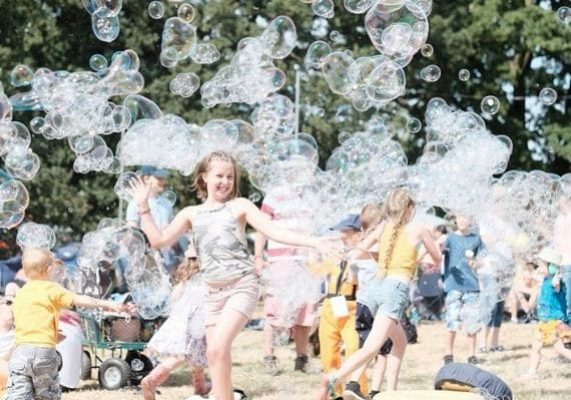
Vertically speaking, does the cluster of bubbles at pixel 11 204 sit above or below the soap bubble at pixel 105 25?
below

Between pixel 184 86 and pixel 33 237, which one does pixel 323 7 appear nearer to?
pixel 184 86

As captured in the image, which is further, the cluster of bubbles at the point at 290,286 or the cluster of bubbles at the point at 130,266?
the cluster of bubbles at the point at 290,286

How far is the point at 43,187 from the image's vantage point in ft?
83.8

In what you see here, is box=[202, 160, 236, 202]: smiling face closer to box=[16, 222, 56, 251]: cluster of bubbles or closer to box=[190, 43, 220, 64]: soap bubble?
box=[190, 43, 220, 64]: soap bubble

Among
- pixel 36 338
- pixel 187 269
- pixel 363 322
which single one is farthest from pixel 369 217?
pixel 36 338

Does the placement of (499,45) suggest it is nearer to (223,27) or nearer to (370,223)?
(223,27)

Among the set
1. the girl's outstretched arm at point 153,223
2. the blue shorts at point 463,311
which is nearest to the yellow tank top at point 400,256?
the girl's outstretched arm at point 153,223

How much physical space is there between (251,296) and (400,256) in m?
1.35

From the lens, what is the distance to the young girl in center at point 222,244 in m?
6.34

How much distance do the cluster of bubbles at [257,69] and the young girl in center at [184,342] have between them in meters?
2.63

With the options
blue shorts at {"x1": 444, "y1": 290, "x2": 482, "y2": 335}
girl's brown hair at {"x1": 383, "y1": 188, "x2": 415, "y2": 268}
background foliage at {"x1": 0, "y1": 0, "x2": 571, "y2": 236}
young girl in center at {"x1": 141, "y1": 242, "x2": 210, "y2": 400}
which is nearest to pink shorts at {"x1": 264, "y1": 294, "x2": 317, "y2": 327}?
blue shorts at {"x1": 444, "y1": 290, "x2": 482, "y2": 335}

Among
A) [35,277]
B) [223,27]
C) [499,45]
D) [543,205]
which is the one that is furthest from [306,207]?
[499,45]

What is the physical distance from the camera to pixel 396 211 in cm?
752

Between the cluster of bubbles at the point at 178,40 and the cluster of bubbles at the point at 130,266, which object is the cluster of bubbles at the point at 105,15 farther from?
the cluster of bubbles at the point at 130,266
